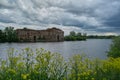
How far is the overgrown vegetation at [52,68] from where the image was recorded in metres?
7.43

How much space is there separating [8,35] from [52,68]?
136m

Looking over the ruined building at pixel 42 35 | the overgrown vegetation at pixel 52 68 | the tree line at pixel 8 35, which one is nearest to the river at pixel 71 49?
the overgrown vegetation at pixel 52 68

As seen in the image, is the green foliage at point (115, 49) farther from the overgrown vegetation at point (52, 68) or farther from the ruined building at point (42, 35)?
the ruined building at point (42, 35)

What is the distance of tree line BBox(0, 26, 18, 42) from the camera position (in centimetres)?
13462

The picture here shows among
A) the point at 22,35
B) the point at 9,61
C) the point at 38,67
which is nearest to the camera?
the point at 38,67

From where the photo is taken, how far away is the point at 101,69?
27.9 feet

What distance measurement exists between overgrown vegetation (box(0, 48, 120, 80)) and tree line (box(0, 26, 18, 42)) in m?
126

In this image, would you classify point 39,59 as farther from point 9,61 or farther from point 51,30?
point 51,30

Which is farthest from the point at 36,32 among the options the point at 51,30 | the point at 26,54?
the point at 26,54

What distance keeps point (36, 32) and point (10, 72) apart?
160 meters

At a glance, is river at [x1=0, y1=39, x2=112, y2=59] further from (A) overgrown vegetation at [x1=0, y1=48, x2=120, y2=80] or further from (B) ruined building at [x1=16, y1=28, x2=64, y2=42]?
(B) ruined building at [x1=16, y1=28, x2=64, y2=42]

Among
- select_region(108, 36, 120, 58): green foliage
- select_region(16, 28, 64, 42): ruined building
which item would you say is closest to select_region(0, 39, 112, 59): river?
select_region(108, 36, 120, 58): green foliage

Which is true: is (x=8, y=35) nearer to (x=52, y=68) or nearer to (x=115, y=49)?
(x=115, y=49)

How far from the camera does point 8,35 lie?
141 m
